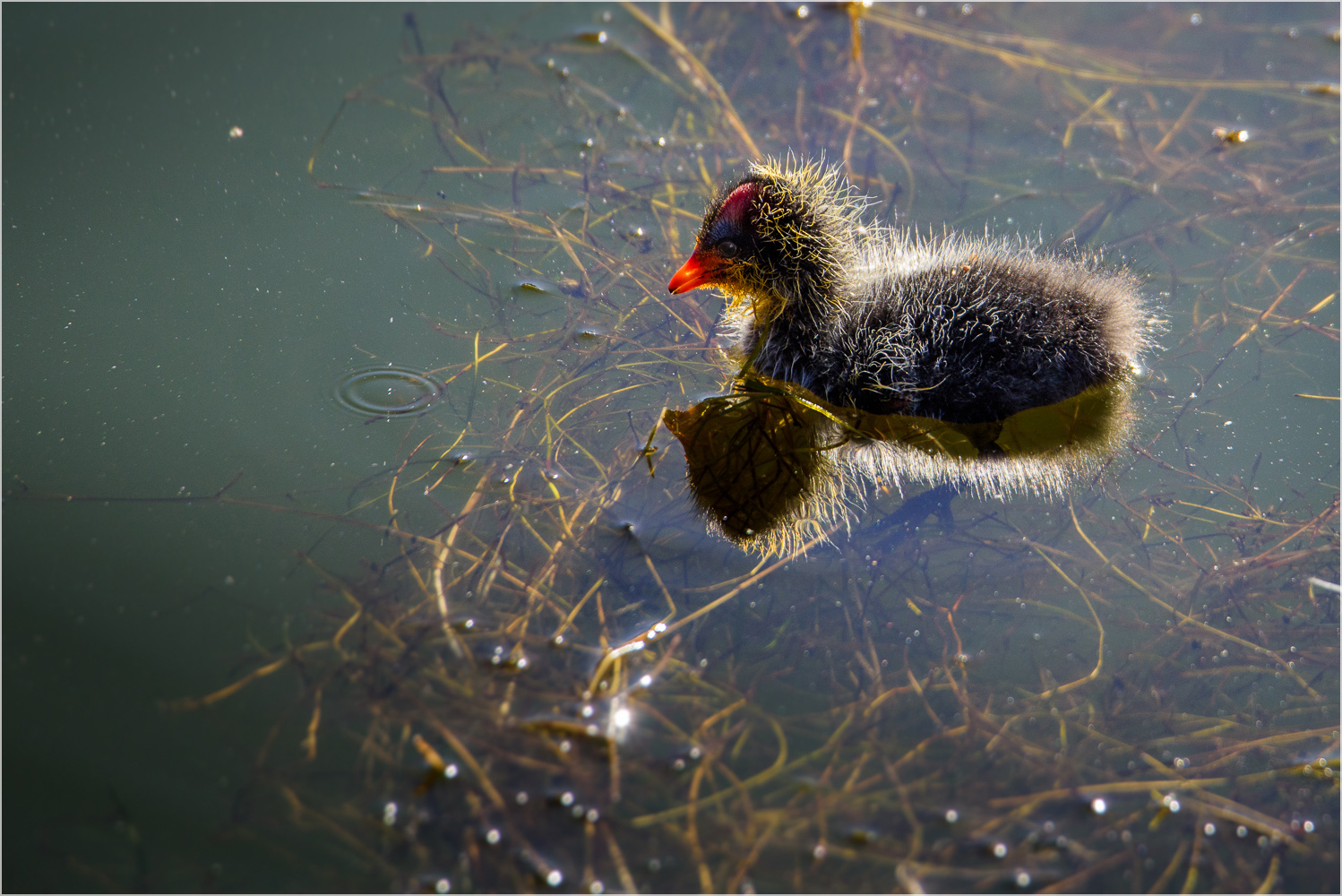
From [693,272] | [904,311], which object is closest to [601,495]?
[693,272]

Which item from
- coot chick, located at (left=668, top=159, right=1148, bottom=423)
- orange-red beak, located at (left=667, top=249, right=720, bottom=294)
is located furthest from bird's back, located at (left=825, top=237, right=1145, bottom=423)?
orange-red beak, located at (left=667, top=249, right=720, bottom=294)

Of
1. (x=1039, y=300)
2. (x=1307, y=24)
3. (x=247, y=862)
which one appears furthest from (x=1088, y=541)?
(x=1307, y=24)

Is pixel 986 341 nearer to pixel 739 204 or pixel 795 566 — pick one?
pixel 739 204

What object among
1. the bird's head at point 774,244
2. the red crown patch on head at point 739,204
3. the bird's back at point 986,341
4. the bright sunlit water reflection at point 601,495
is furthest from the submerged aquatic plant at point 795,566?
the red crown patch on head at point 739,204

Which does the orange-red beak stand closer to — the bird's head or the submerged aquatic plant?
the bird's head

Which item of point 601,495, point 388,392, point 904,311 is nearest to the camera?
point 601,495

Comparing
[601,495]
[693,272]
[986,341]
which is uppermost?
[693,272]

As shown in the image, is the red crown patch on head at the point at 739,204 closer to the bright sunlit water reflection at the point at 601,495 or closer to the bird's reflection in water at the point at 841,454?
the bright sunlit water reflection at the point at 601,495
